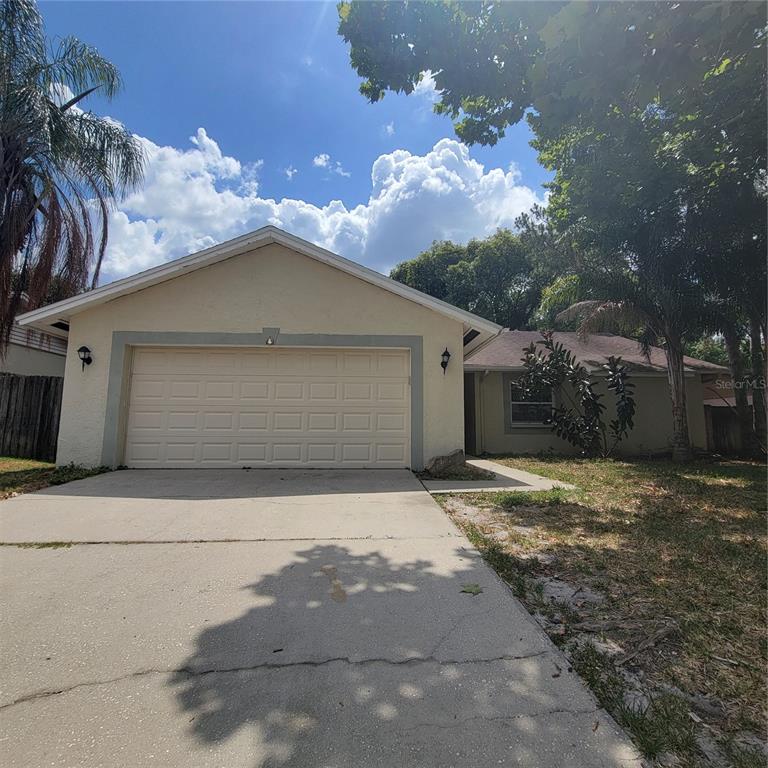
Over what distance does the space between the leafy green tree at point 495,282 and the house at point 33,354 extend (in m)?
19.5

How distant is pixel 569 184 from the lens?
31.1 ft

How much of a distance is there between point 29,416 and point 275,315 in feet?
20.8

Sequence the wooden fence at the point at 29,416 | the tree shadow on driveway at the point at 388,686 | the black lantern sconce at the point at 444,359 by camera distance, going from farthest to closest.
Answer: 1. the wooden fence at the point at 29,416
2. the black lantern sconce at the point at 444,359
3. the tree shadow on driveway at the point at 388,686

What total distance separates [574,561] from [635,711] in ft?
5.78

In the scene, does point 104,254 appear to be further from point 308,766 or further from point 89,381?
point 308,766

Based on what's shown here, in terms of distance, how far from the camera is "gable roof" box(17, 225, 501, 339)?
24.5 ft

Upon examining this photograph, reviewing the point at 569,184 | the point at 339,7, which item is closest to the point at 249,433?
the point at 339,7

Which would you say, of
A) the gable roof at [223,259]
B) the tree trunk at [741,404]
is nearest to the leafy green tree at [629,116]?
the tree trunk at [741,404]

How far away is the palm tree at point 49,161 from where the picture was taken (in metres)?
7.64

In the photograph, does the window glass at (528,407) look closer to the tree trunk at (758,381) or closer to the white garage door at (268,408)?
the tree trunk at (758,381)

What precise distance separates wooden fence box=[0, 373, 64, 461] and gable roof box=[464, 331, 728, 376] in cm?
996

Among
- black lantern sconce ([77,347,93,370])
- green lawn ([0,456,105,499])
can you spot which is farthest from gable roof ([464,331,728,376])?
green lawn ([0,456,105,499])

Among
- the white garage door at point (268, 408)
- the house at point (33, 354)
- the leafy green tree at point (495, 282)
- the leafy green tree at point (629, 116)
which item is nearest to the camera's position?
the leafy green tree at point (629, 116)

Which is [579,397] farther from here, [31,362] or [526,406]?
[31,362]
